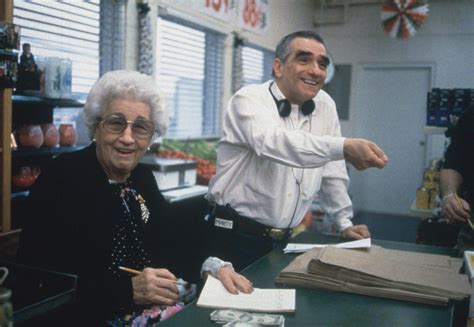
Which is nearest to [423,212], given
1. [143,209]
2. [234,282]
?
[143,209]

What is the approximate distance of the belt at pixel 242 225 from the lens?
6.80ft

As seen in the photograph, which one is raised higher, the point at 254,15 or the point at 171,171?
the point at 254,15

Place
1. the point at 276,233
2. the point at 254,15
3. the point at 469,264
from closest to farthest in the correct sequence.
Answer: the point at 469,264
the point at 276,233
the point at 254,15

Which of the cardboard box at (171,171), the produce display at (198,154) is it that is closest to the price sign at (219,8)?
the produce display at (198,154)

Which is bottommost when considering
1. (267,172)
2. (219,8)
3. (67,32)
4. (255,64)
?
(267,172)

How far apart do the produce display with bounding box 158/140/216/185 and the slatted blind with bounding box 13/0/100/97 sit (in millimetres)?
842

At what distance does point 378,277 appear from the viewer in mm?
1327

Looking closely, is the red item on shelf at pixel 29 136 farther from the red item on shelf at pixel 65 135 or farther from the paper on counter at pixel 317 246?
the paper on counter at pixel 317 246

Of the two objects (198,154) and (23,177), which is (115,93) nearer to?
(23,177)

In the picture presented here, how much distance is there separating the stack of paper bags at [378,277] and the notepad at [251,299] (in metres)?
0.09

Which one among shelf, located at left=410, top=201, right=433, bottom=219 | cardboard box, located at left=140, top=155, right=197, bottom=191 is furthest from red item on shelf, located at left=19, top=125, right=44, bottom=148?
shelf, located at left=410, top=201, right=433, bottom=219

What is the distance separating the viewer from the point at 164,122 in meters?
1.82

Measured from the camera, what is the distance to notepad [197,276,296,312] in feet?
3.91

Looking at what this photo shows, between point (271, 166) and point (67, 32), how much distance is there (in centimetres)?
208
